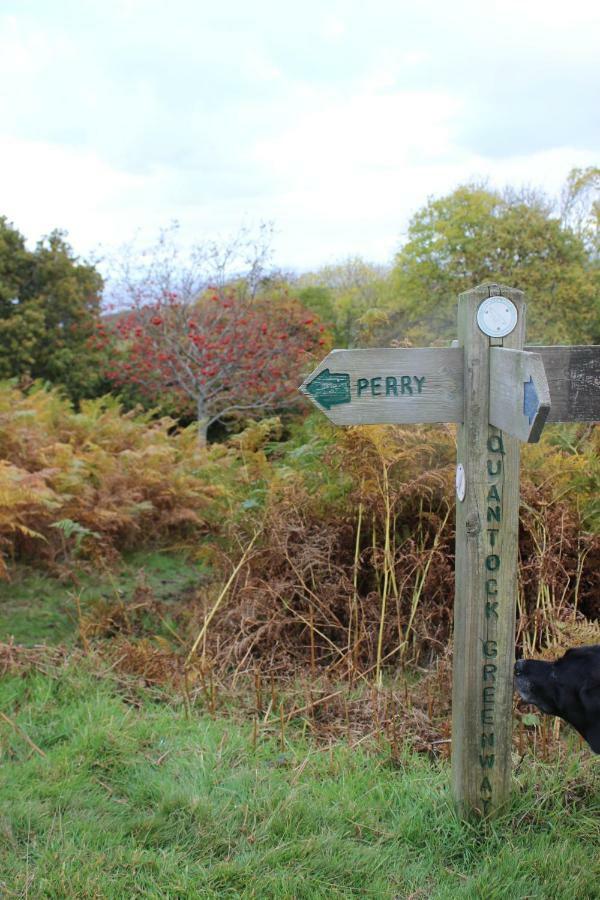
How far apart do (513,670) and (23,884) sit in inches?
73.0

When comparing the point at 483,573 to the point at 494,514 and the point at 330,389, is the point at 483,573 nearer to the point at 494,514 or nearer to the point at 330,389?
the point at 494,514

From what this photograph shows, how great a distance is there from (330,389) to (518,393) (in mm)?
676

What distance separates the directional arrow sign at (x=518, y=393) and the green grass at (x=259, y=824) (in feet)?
4.94

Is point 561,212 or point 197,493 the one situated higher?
point 561,212

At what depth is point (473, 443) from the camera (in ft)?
9.44

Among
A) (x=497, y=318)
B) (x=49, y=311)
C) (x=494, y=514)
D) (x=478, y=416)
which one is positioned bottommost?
(x=494, y=514)

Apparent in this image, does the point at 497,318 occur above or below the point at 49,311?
below

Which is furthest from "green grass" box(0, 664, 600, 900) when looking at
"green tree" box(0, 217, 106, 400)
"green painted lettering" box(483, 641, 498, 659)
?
"green tree" box(0, 217, 106, 400)

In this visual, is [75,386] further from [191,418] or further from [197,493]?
[197,493]

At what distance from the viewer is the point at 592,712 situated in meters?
2.68

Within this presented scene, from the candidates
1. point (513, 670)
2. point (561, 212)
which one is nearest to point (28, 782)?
point (513, 670)

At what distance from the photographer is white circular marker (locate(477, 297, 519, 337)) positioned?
2.84m

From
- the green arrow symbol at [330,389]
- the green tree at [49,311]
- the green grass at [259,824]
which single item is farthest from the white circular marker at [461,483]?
the green tree at [49,311]

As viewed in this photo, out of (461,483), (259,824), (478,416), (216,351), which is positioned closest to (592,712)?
(461,483)
